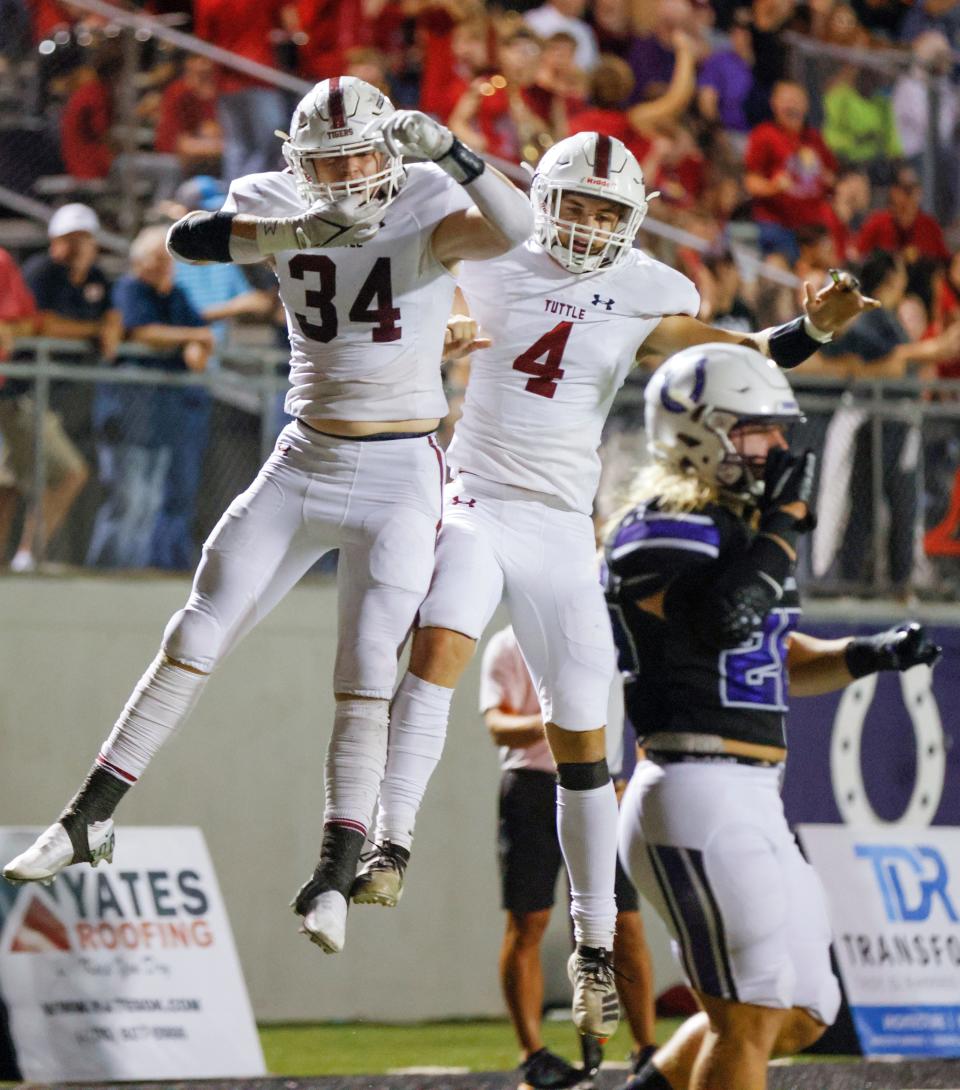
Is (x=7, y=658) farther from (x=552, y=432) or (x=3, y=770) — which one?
(x=552, y=432)

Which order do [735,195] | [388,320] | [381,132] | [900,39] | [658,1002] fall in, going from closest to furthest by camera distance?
[381,132] → [388,320] → [658,1002] → [735,195] → [900,39]

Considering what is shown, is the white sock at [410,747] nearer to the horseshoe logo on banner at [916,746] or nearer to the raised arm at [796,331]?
the raised arm at [796,331]

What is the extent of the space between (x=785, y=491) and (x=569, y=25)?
711 cm

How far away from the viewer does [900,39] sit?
1322 cm

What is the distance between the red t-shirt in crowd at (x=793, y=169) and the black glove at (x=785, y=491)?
634cm

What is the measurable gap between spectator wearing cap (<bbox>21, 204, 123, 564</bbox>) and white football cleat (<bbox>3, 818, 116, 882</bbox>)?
3744mm

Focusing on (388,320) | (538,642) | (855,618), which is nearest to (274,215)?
(388,320)

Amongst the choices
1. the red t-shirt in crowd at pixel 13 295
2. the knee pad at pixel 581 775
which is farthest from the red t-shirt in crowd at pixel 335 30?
the knee pad at pixel 581 775

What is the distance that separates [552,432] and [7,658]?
4.38m

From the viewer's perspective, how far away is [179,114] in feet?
32.8

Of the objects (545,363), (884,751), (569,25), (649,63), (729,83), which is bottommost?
(884,751)

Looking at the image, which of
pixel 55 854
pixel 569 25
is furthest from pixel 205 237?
pixel 569 25

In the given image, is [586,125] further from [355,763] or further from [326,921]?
[326,921]

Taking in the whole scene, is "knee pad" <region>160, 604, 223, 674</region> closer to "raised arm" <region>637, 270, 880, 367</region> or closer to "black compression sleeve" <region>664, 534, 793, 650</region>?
"black compression sleeve" <region>664, 534, 793, 650</region>
